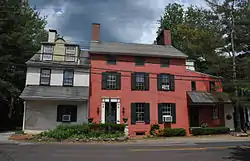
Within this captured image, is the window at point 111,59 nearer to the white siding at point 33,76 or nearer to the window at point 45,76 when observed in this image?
the window at point 45,76

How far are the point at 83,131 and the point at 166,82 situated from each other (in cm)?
936

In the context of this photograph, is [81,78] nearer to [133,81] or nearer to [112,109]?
[112,109]

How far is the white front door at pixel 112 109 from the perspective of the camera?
1866cm

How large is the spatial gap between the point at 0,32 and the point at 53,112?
957 cm

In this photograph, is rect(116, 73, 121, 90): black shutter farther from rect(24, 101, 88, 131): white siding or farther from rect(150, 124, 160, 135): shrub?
rect(150, 124, 160, 135): shrub

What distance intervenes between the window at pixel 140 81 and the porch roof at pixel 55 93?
14.3 feet

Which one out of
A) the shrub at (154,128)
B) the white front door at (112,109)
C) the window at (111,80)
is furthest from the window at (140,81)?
the shrub at (154,128)

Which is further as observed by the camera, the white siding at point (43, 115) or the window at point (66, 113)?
the window at point (66, 113)

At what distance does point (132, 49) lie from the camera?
21438 mm

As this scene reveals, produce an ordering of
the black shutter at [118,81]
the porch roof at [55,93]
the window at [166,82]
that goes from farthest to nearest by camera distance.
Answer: the window at [166,82]
the black shutter at [118,81]
the porch roof at [55,93]

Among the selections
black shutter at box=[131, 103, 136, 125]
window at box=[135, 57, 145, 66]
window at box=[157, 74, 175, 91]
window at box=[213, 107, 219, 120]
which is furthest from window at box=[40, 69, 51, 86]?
window at box=[213, 107, 219, 120]

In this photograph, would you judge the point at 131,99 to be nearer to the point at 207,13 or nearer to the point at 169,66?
the point at 169,66

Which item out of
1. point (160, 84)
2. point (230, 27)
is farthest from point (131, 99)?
point (230, 27)

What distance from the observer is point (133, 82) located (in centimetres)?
1980
